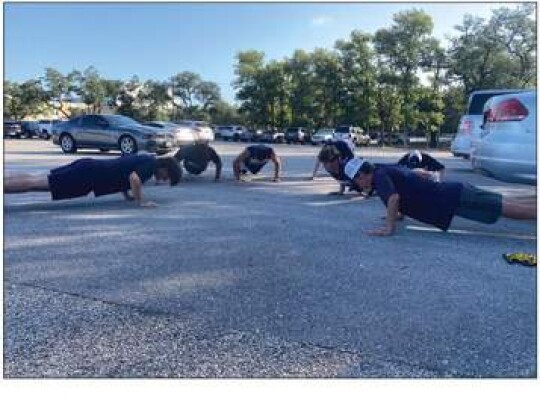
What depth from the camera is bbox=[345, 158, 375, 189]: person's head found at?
215 inches

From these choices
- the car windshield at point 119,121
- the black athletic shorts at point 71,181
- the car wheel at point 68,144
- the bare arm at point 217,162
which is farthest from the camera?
the car wheel at point 68,144

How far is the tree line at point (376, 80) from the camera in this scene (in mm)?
45625

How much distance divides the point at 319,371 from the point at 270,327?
0.56 metres

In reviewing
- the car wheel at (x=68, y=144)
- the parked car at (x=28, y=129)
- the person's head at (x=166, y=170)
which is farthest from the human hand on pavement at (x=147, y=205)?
the parked car at (x=28, y=129)

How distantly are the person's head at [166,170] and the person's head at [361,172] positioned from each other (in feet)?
8.45

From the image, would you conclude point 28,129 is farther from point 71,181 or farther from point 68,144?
point 71,181

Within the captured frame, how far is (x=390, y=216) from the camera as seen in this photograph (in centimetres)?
526

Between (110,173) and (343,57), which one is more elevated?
(343,57)

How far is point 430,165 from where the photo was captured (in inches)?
302

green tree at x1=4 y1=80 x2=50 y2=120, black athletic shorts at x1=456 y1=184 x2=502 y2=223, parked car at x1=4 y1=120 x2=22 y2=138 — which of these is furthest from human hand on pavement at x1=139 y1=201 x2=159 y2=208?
green tree at x1=4 y1=80 x2=50 y2=120

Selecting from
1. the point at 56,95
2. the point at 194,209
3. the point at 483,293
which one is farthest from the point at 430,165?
the point at 56,95

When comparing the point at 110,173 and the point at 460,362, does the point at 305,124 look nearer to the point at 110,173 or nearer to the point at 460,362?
the point at 110,173

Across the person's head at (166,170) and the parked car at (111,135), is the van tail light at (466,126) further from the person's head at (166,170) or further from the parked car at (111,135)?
the parked car at (111,135)

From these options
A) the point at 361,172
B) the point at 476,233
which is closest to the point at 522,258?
the point at 476,233
